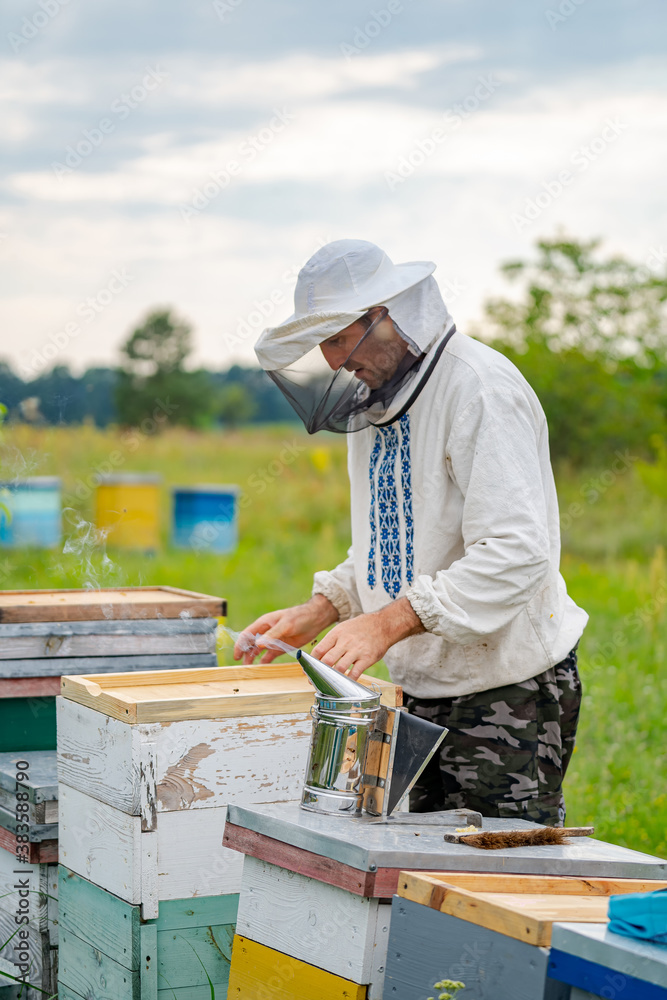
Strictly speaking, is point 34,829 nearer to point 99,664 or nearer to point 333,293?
point 99,664

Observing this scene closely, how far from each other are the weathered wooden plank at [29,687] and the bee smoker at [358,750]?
1023 mm

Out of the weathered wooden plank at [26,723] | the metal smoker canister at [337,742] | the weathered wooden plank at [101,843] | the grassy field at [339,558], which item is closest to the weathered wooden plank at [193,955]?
the weathered wooden plank at [101,843]

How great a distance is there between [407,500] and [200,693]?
0.59 m

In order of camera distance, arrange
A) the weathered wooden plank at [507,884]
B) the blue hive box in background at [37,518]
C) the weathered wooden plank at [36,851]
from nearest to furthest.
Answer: the weathered wooden plank at [507,884], the weathered wooden plank at [36,851], the blue hive box in background at [37,518]

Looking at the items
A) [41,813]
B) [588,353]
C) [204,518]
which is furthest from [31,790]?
[588,353]

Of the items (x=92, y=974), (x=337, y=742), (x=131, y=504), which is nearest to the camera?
(x=337, y=742)

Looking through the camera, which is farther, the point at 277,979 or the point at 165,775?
the point at 165,775

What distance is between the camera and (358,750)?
1794mm

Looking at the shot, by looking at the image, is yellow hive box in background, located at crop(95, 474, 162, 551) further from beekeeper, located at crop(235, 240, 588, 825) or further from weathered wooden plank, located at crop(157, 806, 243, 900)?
weathered wooden plank, located at crop(157, 806, 243, 900)

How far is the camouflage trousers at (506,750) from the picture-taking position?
214cm

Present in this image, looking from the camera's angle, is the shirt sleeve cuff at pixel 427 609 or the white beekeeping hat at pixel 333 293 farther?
the white beekeeping hat at pixel 333 293

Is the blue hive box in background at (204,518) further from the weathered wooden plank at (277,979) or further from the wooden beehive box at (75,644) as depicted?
the weathered wooden plank at (277,979)

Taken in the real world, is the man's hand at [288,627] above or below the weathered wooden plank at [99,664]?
above

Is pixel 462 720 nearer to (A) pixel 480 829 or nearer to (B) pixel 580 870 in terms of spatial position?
(A) pixel 480 829
